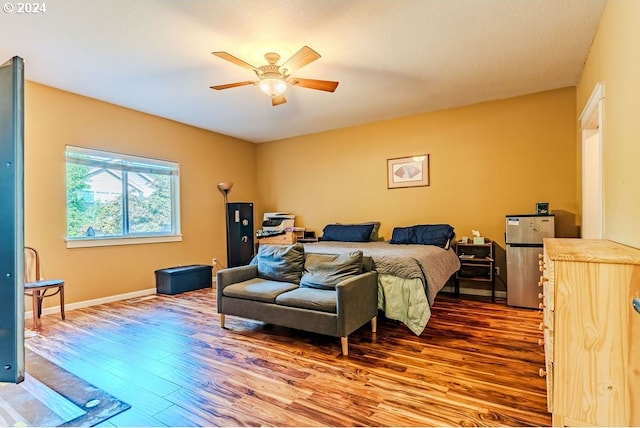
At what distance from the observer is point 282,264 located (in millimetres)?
3457

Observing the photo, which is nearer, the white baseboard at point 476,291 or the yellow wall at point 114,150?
the yellow wall at point 114,150

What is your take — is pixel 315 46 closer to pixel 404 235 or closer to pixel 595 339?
pixel 404 235

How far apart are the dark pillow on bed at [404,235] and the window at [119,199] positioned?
3.42 metres

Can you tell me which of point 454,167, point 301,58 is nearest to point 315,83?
point 301,58

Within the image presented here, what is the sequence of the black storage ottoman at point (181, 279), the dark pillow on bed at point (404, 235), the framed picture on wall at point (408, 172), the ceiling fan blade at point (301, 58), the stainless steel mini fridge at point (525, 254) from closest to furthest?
the ceiling fan blade at point (301, 58), the stainless steel mini fridge at point (525, 254), the dark pillow on bed at point (404, 235), the black storage ottoman at point (181, 279), the framed picture on wall at point (408, 172)

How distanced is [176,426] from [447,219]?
4196 millimetres

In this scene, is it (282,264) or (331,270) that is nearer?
(331,270)

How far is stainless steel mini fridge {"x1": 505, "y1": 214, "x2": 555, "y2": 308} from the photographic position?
381 centimetres

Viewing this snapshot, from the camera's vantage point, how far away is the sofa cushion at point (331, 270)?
3031 millimetres

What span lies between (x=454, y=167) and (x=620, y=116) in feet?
8.66

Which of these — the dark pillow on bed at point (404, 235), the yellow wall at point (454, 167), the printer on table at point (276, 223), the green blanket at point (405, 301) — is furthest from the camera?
the printer on table at point (276, 223)

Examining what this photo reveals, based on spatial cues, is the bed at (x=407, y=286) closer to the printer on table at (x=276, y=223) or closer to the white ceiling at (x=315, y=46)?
the white ceiling at (x=315, y=46)

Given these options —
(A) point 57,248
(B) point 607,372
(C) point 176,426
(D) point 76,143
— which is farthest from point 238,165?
(B) point 607,372

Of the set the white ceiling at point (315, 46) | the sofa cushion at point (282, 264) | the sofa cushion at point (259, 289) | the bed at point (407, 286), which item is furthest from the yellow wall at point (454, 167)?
the sofa cushion at point (259, 289)
